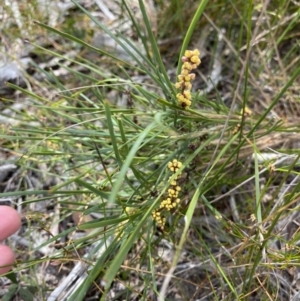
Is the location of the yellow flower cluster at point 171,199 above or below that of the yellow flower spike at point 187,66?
below

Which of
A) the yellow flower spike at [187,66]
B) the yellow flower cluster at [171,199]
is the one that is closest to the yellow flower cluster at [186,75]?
the yellow flower spike at [187,66]

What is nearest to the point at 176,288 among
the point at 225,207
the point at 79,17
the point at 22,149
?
the point at 225,207

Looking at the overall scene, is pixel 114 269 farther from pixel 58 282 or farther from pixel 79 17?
pixel 79 17

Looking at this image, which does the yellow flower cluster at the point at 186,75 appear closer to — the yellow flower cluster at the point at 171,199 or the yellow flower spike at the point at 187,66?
the yellow flower spike at the point at 187,66

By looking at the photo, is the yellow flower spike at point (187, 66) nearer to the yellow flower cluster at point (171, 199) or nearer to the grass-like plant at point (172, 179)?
the grass-like plant at point (172, 179)

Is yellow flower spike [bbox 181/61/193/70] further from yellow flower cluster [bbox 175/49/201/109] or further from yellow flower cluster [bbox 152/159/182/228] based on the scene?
yellow flower cluster [bbox 152/159/182/228]

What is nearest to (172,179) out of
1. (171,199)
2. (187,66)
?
(171,199)

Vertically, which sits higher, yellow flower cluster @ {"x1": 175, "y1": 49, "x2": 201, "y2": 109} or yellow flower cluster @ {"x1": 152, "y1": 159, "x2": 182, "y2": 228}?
yellow flower cluster @ {"x1": 175, "y1": 49, "x2": 201, "y2": 109}

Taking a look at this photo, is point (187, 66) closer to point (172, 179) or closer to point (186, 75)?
point (186, 75)

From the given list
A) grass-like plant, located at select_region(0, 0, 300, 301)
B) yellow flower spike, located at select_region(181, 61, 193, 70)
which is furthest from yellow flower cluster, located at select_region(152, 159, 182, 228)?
yellow flower spike, located at select_region(181, 61, 193, 70)
